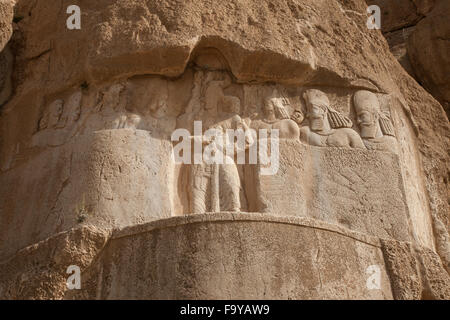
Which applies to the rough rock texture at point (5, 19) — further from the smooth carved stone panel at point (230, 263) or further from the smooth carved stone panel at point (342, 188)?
the smooth carved stone panel at point (342, 188)

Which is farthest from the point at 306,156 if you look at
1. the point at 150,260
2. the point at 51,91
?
the point at 51,91

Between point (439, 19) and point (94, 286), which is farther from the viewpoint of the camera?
point (439, 19)

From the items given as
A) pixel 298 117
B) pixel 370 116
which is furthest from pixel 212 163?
pixel 370 116

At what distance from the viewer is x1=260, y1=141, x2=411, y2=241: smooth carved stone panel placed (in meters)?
7.42

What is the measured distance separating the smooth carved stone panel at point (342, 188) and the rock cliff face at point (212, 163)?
1 centimetres

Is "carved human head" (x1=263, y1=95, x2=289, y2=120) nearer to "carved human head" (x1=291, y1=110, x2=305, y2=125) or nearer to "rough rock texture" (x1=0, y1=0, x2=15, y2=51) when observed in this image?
"carved human head" (x1=291, y1=110, x2=305, y2=125)

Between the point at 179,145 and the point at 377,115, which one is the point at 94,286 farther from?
the point at 377,115

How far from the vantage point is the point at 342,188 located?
7613mm

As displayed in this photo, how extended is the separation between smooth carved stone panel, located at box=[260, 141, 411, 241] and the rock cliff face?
0.01 meters

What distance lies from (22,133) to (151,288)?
2.66 m

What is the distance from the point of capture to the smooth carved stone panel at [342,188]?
7422 millimetres

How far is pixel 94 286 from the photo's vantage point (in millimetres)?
6723

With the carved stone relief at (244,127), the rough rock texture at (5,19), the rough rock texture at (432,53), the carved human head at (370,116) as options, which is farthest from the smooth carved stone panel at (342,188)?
the rough rock texture at (432,53)

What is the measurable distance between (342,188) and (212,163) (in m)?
1.21
